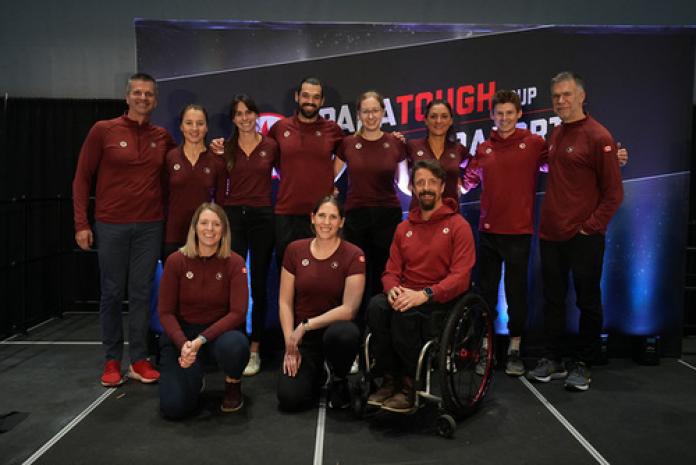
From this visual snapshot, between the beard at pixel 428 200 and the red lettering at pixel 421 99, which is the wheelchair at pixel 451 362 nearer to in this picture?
the beard at pixel 428 200

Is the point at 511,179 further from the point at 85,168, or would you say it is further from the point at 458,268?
the point at 85,168

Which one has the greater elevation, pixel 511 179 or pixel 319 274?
pixel 511 179

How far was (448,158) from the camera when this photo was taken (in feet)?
11.4

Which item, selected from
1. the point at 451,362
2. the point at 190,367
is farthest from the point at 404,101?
the point at 190,367

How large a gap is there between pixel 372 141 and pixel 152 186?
4.18 feet

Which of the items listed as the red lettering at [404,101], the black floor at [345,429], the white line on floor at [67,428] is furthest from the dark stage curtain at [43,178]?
the red lettering at [404,101]

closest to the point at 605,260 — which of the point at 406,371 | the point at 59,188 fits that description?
the point at 406,371

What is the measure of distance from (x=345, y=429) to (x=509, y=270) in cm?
138

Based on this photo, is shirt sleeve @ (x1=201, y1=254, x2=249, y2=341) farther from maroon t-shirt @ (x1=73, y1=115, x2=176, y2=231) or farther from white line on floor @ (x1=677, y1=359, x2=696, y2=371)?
white line on floor @ (x1=677, y1=359, x2=696, y2=371)

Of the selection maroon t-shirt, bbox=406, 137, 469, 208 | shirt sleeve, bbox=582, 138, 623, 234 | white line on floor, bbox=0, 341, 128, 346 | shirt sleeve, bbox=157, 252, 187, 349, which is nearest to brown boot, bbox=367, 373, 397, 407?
shirt sleeve, bbox=157, 252, 187, 349

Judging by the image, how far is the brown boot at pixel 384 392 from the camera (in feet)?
9.11

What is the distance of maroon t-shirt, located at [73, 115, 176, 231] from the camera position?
129 inches

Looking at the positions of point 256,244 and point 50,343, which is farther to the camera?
point 50,343

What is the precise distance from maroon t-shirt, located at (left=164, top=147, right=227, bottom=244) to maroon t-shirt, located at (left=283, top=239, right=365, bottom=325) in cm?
71
